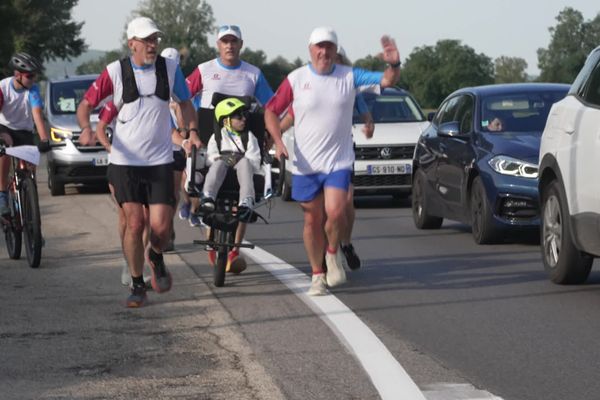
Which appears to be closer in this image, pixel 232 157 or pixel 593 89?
pixel 593 89

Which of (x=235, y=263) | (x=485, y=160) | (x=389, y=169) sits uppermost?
(x=485, y=160)

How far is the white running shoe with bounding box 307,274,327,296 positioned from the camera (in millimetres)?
10367

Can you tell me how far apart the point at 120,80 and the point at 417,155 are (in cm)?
742

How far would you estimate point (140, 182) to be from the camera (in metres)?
10.0

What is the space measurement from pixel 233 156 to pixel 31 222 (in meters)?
2.33

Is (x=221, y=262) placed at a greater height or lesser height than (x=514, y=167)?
lesser

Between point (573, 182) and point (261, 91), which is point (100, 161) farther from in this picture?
point (573, 182)

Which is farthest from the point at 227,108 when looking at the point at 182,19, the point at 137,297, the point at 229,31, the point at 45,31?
the point at 182,19

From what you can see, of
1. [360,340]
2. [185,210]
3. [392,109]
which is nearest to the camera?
[360,340]

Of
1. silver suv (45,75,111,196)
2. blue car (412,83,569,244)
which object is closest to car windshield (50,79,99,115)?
silver suv (45,75,111,196)

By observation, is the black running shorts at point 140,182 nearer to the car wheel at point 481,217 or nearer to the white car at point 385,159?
the car wheel at point 481,217

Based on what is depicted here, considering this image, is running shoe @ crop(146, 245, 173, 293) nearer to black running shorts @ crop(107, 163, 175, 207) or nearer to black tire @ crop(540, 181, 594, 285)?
black running shorts @ crop(107, 163, 175, 207)

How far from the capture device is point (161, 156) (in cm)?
998

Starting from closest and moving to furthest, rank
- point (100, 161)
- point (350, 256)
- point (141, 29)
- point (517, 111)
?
point (141, 29), point (350, 256), point (517, 111), point (100, 161)
